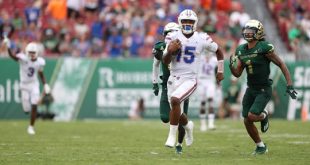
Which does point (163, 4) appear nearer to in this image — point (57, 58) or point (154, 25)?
point (154, 25)

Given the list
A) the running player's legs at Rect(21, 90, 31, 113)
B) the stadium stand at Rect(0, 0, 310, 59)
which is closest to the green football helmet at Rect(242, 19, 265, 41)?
the running player's legs at Rect(21, 90, 31, 113)

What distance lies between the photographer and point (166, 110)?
12.1m

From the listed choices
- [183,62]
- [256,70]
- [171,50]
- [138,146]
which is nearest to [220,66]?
[256,70]

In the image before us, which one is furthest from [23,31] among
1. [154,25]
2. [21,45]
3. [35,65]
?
[35,65]

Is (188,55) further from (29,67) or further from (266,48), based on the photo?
(29,67)

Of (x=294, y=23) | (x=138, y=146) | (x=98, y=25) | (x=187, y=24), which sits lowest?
(x=138, y=146)

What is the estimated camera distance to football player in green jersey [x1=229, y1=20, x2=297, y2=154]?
11117mm

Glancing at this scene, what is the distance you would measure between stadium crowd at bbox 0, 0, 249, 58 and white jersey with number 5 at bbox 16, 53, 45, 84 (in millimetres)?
4983

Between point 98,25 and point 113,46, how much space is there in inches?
28.7

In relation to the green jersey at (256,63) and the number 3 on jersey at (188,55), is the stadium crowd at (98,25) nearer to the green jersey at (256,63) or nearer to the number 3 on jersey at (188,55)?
the green jersey at (256,63)

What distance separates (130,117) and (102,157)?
11.3 m

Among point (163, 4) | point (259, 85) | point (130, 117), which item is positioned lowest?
point (130, 117)

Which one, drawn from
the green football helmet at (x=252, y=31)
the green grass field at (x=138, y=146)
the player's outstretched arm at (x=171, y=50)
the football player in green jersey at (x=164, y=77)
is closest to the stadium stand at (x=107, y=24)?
the green grass field at (x=138, y=146)

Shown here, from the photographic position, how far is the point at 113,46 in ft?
75.0
